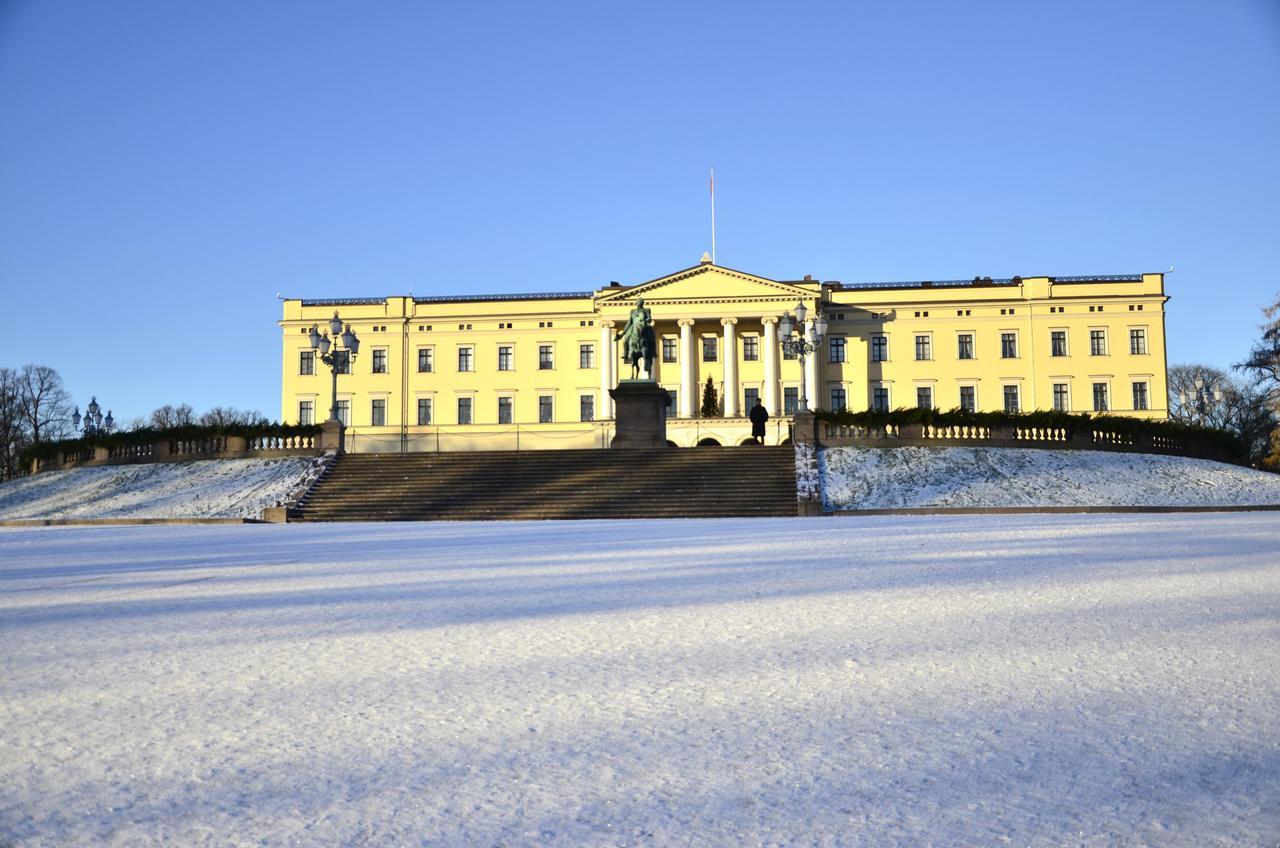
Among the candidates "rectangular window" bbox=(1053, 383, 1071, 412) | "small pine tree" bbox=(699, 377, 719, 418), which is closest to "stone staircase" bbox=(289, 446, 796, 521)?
"small pine tree" bbox=(699, 377, 719, 418)

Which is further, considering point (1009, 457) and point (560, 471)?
point (1009, 457)

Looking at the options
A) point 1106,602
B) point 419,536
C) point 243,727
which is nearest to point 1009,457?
point 419,536

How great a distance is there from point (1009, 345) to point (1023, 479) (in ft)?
134

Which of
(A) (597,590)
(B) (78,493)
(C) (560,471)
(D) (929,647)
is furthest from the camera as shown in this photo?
(B) (78,493)

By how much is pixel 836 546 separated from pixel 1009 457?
2441 cm

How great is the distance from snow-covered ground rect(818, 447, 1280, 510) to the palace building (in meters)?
31.1

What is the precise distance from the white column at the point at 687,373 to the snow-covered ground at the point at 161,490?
3471 centimetres

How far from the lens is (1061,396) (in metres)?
69.9

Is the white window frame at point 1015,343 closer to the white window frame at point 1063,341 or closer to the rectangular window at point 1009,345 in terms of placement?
the rectangular window at point 1009,345

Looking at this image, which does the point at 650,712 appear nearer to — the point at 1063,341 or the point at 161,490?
the point at 161,490

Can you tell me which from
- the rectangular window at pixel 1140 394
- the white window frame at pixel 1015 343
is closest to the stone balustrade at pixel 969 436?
the white window frame at pixel 1015 343

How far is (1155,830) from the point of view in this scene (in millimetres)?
2752

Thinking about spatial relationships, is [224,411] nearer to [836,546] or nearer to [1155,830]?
[836,546]

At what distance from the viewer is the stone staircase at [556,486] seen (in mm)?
27516
